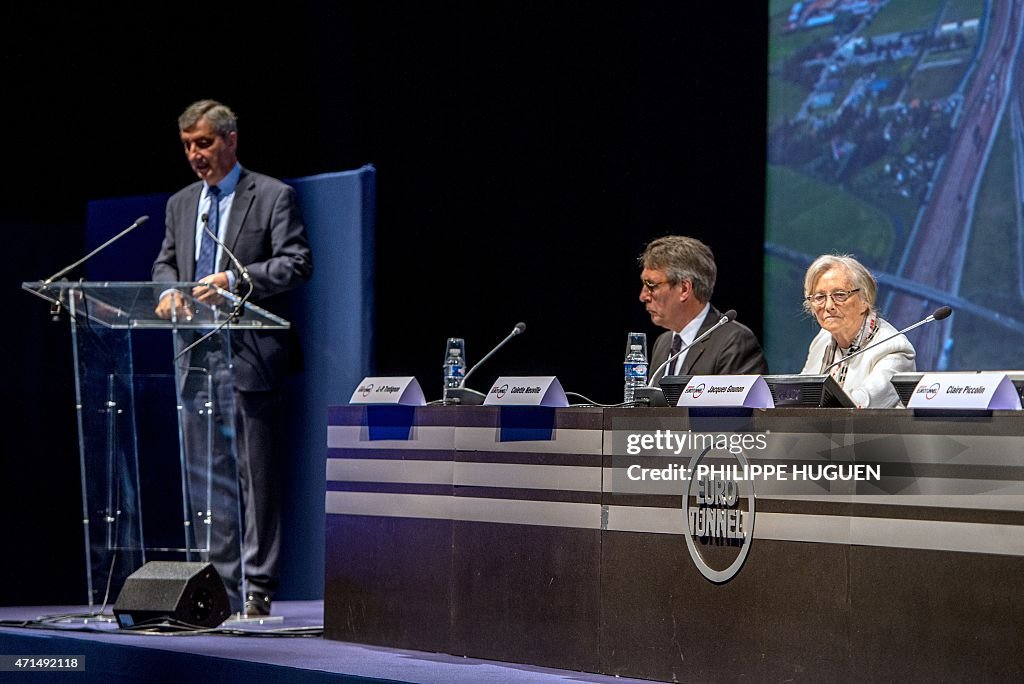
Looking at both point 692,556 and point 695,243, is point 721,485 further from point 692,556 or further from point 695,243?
point 695,243

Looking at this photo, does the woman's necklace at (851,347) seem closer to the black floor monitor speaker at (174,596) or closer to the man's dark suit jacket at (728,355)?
the man's dark suit jacket at (728,355)

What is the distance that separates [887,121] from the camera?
5.45m

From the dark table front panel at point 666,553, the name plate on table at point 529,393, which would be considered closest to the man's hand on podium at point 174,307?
the dark table front panel at point 666,553

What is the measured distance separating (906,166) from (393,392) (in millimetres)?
2372

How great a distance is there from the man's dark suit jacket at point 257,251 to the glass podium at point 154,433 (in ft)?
0.84

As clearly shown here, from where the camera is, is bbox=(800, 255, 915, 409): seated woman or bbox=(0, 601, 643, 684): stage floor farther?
bbox=(800, 255, 915, 409): seated woman

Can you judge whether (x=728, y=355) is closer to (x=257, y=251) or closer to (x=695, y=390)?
(x=695, y=390)

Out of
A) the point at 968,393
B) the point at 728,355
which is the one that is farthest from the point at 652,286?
the point at 968,393

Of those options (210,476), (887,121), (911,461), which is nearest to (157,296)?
(210,476)

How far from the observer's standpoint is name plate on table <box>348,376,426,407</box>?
4.18 metres

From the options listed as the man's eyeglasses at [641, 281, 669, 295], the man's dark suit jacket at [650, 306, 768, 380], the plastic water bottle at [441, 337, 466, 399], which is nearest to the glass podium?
the plastic water bottle at [441, 337, 466, 399]

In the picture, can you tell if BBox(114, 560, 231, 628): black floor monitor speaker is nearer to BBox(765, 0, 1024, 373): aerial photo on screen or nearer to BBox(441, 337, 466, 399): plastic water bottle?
BBox(441, 337, 466, 399): plastic water bottle

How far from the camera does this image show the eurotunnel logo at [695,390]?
3.38m

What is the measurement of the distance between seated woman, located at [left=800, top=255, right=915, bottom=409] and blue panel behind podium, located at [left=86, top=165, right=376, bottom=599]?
2006mm
